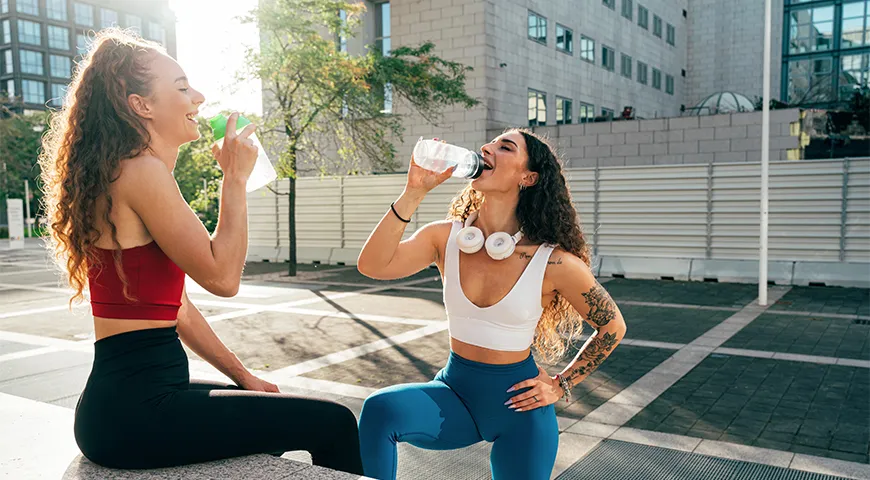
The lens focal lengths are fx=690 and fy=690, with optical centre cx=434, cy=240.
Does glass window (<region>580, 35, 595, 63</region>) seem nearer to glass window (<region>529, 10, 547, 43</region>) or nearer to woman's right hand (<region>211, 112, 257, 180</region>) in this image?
glass window (<region>529, 10, 547, 43</region>)

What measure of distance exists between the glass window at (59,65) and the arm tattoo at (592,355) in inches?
3134

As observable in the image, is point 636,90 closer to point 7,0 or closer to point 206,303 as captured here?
point 206,303

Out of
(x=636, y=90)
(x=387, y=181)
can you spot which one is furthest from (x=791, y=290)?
(x=636, y=90)

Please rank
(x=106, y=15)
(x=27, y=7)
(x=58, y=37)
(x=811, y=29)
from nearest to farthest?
(x=811, y=29), (x=27, y=7), (x=58, y=37), (x=106, y=15)

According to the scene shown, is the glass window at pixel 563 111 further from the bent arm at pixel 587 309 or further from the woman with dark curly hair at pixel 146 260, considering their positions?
the woman with dark curly hair at pixel 146 260

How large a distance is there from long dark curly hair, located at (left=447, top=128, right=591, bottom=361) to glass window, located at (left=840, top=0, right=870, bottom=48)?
4092 cm

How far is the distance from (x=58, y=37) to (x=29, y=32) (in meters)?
2.95

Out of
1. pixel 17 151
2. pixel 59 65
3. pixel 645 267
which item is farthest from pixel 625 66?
pixel 59 65

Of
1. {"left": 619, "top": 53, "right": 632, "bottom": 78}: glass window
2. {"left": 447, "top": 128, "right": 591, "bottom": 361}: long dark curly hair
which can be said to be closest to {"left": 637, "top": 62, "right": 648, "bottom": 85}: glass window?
{"left": 619, "top": 53, "right": 632, "bottom": 78}: glass window

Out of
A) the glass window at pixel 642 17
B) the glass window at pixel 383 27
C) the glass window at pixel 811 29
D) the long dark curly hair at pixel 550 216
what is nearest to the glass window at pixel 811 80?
the glass window at pixel 811 29

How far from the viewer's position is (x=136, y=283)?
6.87ft

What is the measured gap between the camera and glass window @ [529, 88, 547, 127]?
26.1m

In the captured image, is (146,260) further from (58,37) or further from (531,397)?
(58,37)

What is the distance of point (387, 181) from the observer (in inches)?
810
